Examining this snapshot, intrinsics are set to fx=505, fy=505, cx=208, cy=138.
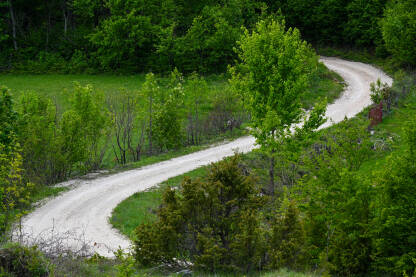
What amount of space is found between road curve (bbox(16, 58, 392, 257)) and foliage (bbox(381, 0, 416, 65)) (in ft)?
40.7

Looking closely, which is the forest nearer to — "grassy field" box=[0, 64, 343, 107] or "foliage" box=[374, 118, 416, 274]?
"foliage" box=[374, 118, 416, 274]

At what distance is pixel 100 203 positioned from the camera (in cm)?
2055

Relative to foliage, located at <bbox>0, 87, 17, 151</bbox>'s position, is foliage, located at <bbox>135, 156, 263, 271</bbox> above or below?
below

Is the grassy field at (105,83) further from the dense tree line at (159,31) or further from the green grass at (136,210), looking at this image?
the green grass at (136,210)

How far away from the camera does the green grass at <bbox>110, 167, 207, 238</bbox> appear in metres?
18.6

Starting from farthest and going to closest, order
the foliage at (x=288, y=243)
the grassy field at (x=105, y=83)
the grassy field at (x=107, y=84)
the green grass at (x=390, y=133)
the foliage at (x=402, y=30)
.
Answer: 1. the foliage at (x=402, y=30)
2. the grassy field at (x=105, y=83)
3. the grassy field at (x=107, y=84)
4. the green grass at (x=390, y=133)
5. the foliage at (x=288, y=243)

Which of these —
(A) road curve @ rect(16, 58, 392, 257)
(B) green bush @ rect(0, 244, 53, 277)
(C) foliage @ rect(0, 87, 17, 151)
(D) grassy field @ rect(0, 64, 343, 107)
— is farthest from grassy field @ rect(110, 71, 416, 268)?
(D) grassy field @ rect(0, 64, 343, 107)

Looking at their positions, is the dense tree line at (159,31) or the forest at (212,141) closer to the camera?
the forest at (212,141)

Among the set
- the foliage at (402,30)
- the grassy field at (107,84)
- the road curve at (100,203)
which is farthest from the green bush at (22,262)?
the foliage at (402,30)

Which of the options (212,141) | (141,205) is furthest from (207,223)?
(212,141)

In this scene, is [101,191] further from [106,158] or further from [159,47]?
[159,47]

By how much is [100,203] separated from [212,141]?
999cm

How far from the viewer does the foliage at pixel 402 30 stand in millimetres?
39719

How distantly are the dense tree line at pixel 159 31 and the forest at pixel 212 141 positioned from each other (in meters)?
0.17
